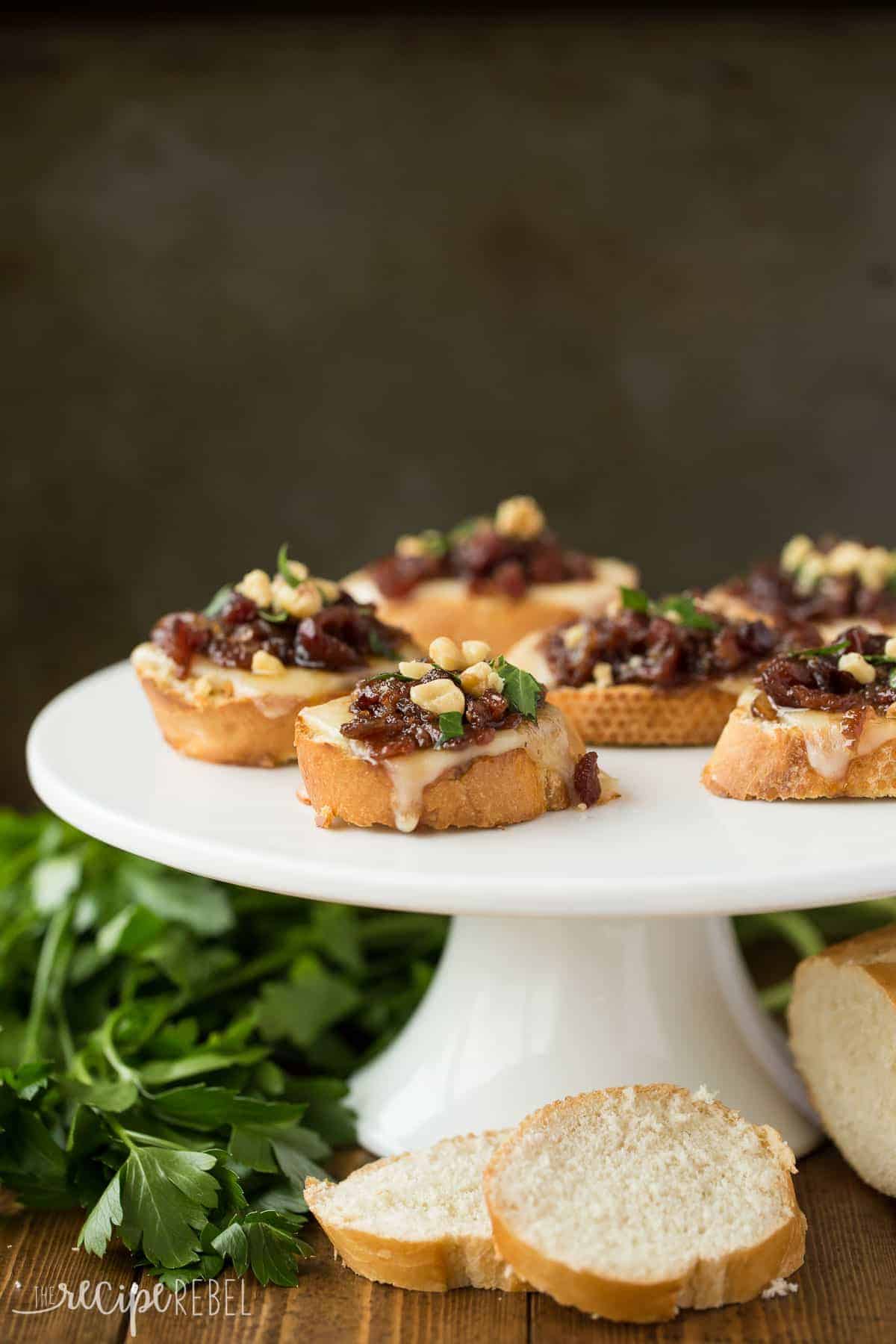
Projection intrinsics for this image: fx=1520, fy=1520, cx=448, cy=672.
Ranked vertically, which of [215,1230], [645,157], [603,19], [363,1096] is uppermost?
[603,19]

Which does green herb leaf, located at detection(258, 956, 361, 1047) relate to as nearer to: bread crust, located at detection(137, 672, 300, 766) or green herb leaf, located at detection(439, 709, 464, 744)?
bread crust, located at detection(137, 672, 300, 766)

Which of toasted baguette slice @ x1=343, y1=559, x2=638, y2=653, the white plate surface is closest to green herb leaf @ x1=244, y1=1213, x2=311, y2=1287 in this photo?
the white plate surface

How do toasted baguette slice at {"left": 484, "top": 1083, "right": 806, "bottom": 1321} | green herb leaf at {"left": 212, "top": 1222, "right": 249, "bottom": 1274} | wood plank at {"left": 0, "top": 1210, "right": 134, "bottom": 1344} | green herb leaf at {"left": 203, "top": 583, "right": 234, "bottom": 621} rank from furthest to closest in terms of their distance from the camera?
green herb leaf at {"left": 203, "top": 583, "right": 234, "bottom": 621}, green herb leaf at {"left": 212, "top": 1222, "right": 249, "bottom": 1274}, wood plank at {"left": 0, "top": 1210, "right": 134, "bottom": 1344}, toasted baguette slice at {"left": 484, "top": 1083, "right": 806, "bottom": 1321}

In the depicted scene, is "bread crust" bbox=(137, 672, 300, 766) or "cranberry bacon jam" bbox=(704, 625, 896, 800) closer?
"cranberry bacon jam" bbox=(704, 625, 896, 800)

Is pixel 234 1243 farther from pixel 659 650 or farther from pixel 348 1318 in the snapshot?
pixel 659 650

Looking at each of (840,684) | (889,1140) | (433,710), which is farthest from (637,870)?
(889,1140)

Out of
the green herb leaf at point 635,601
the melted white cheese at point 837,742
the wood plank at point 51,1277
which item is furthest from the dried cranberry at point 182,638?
the melted white cheese at point 837,742

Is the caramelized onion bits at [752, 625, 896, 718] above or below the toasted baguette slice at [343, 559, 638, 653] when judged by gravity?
above

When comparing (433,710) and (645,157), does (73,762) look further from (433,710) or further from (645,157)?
(645,157)
